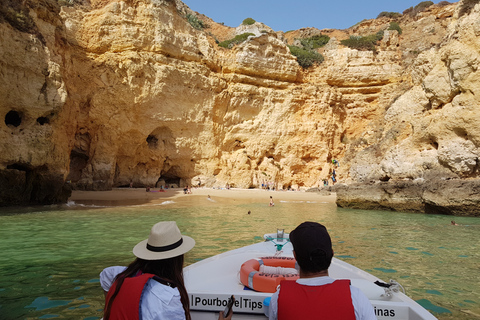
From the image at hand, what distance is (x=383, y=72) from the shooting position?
29.3m

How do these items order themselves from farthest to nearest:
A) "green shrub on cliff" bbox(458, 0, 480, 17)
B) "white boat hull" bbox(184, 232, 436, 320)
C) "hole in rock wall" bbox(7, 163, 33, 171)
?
"green shrub on cliff" bbox(458, 0, 480, 17), "hole in rock wall" bbox(7, 163, 33, 171), "white boat hull" bbox(184, 232, 436, 320)

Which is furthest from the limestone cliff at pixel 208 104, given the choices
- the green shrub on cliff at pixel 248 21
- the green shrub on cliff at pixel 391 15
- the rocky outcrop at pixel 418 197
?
the green shrub on cliff at pixel 248 21

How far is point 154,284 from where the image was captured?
1771 mm

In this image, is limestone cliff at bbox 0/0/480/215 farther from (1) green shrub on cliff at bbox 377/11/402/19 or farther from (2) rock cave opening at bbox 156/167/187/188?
(1) green shrub on cliff at bbox 377/11/402/19

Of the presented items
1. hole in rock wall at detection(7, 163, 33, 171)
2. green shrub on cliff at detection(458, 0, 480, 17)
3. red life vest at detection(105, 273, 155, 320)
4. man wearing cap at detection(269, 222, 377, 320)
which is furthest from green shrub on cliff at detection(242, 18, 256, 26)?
red life vest at detection(105, 273, 155, 320)

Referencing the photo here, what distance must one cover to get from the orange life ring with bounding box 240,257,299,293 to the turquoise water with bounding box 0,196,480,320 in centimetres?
187

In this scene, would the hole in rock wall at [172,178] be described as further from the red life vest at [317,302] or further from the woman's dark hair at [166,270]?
the red life vest at [317,302]

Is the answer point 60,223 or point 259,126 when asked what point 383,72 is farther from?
point 60,223

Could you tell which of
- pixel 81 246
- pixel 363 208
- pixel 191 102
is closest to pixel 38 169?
pixel 81 246

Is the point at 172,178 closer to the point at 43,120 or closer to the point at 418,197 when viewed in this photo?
the point at 43,120

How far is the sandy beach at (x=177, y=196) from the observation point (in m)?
18.5

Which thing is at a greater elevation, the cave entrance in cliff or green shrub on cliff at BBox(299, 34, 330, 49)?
green shrub on cliff at BBox(299, 34, 330, 49)

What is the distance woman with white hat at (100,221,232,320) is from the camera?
5.60 ft

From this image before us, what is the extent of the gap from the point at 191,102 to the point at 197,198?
8624 mm
